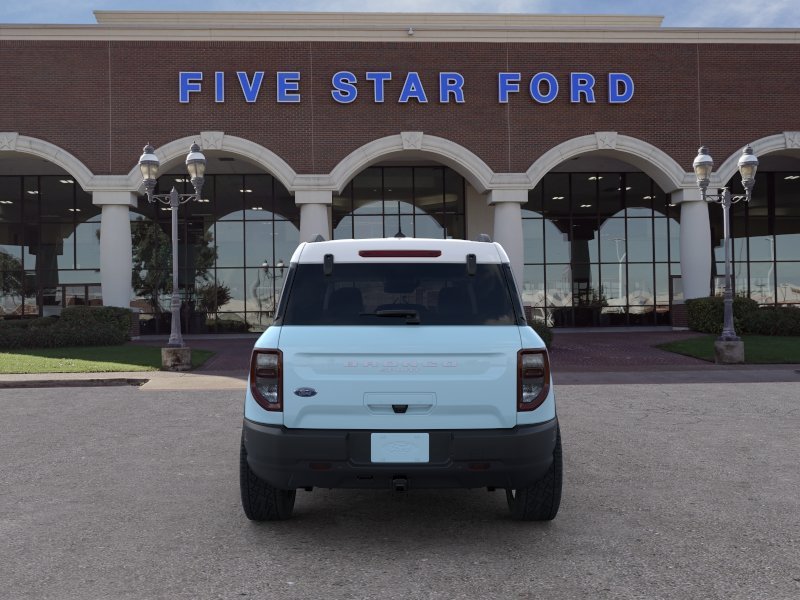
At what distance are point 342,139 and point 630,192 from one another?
46.3 ft

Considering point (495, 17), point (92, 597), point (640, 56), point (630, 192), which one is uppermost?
point (495, 17)

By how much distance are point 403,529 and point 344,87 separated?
21785mm

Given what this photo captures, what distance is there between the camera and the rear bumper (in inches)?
168

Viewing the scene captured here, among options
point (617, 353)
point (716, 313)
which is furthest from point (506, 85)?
point (617, 353)

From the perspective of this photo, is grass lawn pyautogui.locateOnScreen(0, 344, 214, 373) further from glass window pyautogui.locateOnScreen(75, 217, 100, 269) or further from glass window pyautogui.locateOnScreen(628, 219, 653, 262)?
glass window pyautogui.locateOnScreen(628, 219, 653, 262)

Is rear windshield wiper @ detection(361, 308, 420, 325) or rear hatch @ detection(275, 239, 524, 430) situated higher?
rear windshield wiper @ detection(361, 308, 420, 325)

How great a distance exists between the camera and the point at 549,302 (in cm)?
3094

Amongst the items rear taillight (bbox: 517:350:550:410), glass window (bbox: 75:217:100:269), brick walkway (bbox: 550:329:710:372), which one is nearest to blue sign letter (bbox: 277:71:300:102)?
glass window (bbox: 75:217:100:269)

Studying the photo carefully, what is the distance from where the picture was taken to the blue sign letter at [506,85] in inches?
980

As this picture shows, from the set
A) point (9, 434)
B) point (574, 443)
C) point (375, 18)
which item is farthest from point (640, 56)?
point (9, 434)

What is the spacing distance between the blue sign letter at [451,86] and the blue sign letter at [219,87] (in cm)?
757

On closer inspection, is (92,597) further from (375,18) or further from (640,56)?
(375,18)

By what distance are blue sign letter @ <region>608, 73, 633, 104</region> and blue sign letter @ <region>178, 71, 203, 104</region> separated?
1442 centimetres

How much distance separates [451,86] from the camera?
81.3 feet
